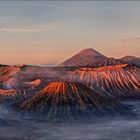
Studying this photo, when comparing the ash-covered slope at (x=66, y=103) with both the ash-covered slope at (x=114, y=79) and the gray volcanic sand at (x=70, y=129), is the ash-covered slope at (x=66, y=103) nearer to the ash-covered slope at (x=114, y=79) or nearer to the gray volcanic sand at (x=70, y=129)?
the gray volcanic sand at (x=70, y=129)

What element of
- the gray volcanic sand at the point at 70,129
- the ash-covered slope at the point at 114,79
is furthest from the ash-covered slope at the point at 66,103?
the ash-covered slope at the point at 114,79

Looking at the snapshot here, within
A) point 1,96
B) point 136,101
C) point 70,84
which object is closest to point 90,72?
point 136,101

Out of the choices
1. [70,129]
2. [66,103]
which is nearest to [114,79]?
[66,103]

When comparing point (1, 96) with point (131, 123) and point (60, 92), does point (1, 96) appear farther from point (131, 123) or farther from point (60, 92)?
point (131, 123)

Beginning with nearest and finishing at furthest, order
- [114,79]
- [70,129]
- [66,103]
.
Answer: [70,129] < [66,103] < [114,79]

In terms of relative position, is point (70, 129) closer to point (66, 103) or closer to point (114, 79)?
point (66, 103)

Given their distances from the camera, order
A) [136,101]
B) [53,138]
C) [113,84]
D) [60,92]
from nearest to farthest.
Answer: [53,138] → [60,92] → [136,101] → [113,84]
